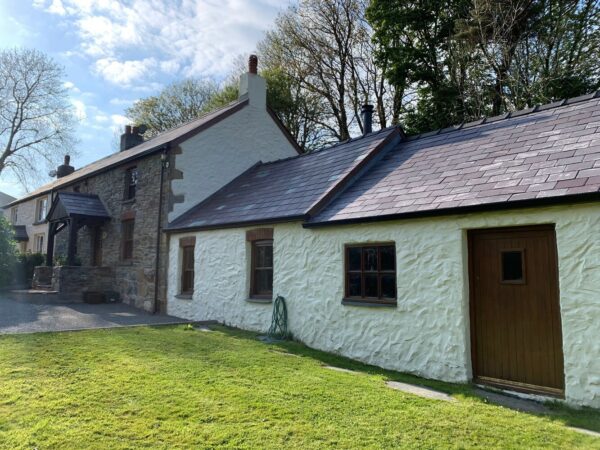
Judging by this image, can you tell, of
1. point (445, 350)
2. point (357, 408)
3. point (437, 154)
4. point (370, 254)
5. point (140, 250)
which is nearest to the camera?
point (357, 408)

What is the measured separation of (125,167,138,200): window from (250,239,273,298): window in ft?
27.7

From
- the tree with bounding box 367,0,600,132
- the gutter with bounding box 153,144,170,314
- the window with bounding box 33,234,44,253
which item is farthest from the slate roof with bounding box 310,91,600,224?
the window with bounding box 33,234,44,253

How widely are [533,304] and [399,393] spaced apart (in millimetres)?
2375

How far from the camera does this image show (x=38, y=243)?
27.2 metres

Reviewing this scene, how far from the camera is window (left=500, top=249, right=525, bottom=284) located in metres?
6.95

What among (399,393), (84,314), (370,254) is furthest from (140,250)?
(399,393)

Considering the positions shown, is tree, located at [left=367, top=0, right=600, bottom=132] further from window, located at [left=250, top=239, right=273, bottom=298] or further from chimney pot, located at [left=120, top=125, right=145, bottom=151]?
chimney pot, located at [left=120, top=125, right=145, bottom=151]

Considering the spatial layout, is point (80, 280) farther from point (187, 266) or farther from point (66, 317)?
point (187, 266)

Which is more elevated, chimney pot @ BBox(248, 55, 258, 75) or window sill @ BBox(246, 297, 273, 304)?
chimney pot @ BBox(248, 55, 258, 75)

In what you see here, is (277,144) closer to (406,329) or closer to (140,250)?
(140,250)

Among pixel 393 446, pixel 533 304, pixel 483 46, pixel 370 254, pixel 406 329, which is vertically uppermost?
pixel 483 46

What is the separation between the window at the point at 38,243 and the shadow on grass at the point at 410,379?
1921 centimetres

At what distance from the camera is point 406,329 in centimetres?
817

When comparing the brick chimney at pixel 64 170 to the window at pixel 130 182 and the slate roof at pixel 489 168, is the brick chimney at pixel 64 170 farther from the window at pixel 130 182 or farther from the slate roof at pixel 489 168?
the slate roof at pixel 489 168
